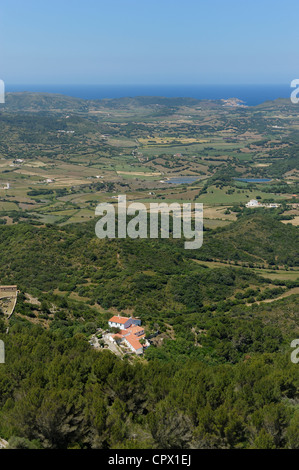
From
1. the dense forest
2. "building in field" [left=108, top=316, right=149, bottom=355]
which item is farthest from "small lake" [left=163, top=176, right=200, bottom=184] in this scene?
"building in field" [left=108, top=316, right=149, bottom=355]

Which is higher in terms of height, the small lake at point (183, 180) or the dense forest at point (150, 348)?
the small lake at point (183, 180)

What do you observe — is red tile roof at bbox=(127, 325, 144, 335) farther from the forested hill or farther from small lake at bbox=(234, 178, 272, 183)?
small lake at bbox=(234, 178, 272, 183)

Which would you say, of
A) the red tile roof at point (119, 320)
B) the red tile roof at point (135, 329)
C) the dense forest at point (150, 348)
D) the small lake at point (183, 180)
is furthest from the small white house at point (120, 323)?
the small lake at point (183, 180)

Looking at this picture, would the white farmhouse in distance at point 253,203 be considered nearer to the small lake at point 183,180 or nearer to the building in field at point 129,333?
the small lake at point 183,180

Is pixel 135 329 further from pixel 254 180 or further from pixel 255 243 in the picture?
pixel 254 180

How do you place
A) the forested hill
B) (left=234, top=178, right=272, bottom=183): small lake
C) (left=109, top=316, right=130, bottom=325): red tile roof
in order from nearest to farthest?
(left=109, top=316, right=130, bottom=325): red tile roof
the forested hill
(left=234, top=178, right=272, bottom=183): small lake

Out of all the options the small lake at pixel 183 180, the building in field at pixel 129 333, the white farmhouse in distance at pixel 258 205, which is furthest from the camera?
the small lake at pixel 183 180

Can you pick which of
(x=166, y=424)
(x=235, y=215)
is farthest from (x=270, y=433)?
(x=235, y=215)

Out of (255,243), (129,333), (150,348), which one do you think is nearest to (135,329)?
(129,333)

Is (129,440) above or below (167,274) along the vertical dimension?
above

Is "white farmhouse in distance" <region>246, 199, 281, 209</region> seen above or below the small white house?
above
